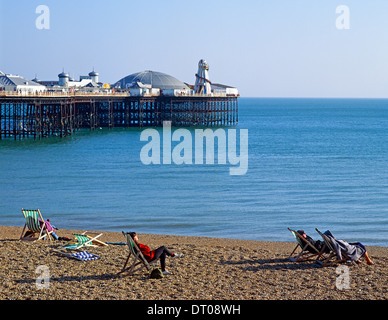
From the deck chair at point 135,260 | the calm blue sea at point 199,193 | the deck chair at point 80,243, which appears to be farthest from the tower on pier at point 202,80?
the deck chair at point 135,260

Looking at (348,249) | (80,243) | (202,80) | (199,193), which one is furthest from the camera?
(202,80)

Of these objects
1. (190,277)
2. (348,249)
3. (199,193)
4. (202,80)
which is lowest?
(199,193)

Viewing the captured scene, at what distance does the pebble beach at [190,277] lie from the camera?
910 centimetres

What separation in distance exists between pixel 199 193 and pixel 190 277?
14.8 m

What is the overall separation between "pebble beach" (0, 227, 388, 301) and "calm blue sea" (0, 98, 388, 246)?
486 cm

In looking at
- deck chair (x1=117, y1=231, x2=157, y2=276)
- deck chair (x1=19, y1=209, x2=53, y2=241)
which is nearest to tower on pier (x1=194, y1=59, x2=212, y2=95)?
deck chair (x1=19, y1=209, x2=53, y2=241)

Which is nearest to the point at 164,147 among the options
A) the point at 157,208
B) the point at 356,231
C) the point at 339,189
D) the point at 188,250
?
the point at 339,189

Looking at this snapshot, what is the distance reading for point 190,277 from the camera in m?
10.2

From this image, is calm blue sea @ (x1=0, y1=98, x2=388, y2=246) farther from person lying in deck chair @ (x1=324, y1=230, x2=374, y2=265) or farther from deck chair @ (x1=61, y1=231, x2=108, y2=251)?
person lying in deck chair @ (x1=324, y1=230, x2=374, y2=265)

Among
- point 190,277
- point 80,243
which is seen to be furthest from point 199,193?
point 190,277

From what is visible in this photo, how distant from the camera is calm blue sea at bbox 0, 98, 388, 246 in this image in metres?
18.4

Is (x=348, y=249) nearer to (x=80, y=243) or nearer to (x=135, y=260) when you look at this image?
(x=135, y=260)

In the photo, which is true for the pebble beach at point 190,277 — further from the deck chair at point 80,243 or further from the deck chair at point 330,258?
the deck chair at point 80,243
